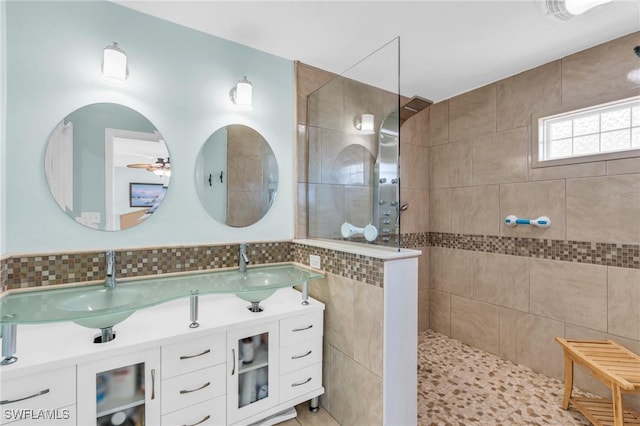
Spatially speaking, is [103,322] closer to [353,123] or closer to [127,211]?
[127,211]

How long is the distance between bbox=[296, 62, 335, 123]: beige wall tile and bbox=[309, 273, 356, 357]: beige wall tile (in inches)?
52.8

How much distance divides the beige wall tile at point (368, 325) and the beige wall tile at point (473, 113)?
6.87 feet

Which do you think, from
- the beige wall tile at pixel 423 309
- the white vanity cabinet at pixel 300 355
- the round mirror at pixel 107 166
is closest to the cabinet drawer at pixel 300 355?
the white vanity cabinet at pixel 300 355

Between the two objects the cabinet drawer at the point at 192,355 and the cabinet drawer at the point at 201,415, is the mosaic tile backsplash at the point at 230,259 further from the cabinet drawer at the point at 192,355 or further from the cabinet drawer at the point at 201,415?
the cabinet drawer at the point at 201,415

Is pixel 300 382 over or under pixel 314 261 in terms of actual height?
under

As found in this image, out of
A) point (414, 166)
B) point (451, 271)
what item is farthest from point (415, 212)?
point (451, 271)

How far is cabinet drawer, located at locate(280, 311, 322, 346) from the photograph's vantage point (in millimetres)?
1702

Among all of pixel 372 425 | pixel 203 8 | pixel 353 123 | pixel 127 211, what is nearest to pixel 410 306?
pixel 372 425

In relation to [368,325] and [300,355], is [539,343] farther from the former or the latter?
[300,355]

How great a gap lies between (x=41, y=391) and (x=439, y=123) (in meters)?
3.61

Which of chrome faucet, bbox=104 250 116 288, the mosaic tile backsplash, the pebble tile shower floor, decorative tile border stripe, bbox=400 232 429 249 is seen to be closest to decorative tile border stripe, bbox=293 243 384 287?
the mosaic tile backsplash

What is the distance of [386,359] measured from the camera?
1538mm

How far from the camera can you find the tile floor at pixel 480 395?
Result: 1.83 m

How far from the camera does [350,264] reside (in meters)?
1.77
